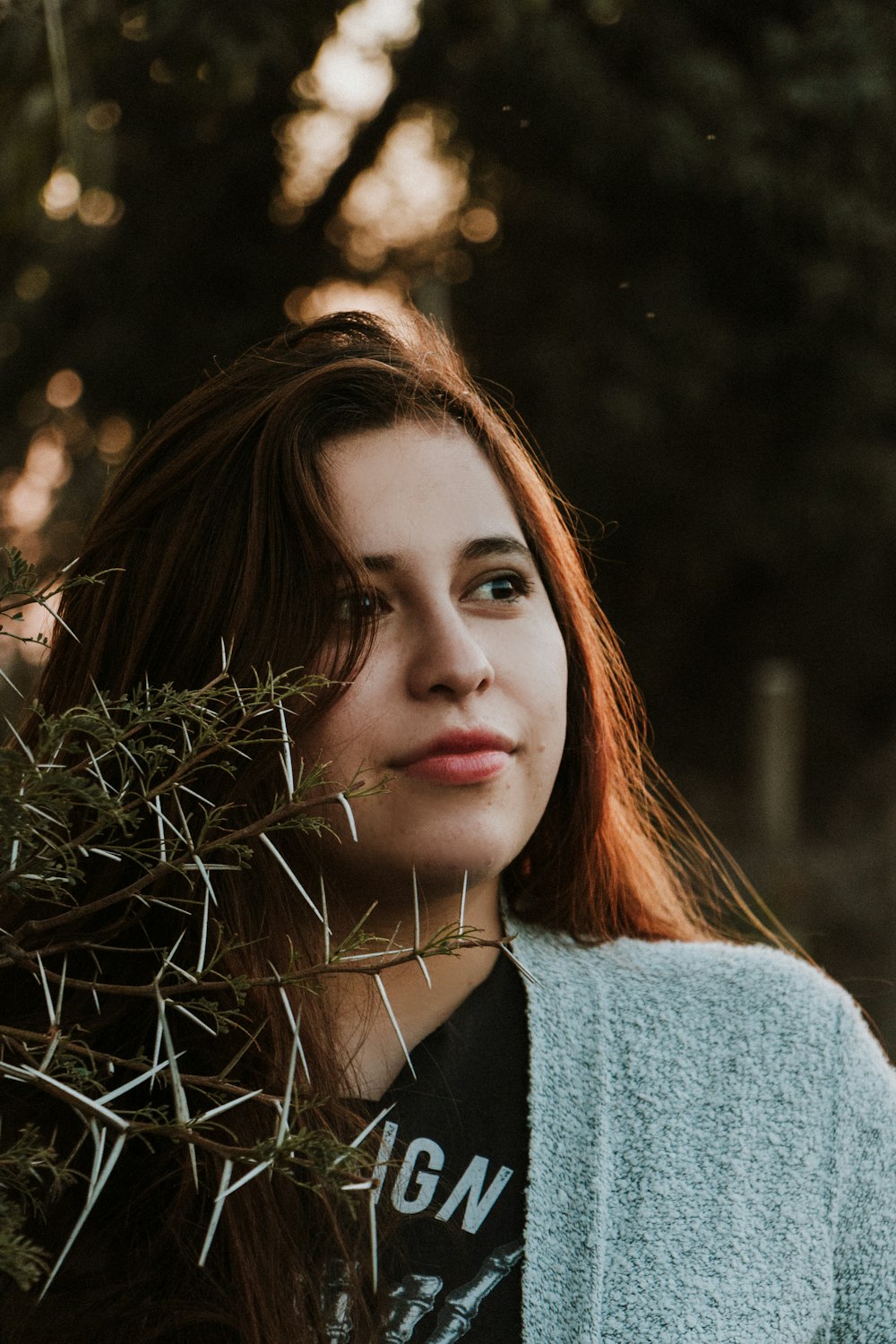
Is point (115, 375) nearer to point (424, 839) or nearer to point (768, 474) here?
point (768, 474)

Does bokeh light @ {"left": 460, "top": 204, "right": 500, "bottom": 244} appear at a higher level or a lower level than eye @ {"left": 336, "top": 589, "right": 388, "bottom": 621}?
higher

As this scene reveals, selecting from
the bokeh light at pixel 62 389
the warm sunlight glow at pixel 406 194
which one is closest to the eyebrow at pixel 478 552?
the warm sunlight glow at pixel 406 194

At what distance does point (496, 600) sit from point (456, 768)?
23 centimetres

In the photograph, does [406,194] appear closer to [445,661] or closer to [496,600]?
[496,600]

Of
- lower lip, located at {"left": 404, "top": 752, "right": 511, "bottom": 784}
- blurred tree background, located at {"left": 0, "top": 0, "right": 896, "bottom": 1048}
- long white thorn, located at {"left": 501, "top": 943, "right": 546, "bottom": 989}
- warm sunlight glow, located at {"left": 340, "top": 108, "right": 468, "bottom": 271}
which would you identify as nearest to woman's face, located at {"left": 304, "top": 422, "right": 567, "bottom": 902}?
lower lip, located at {"left": 404, "top": 752, "right": 511, "bottom": 784}

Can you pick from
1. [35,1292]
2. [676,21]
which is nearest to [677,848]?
[35,1292]

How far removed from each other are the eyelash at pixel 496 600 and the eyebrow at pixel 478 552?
0.08 feet

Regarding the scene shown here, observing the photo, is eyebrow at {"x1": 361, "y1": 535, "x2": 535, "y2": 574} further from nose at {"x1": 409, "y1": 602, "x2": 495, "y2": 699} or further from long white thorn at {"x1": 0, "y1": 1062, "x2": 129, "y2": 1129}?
long white thorn at {"x1": 0, "y1": 1062, "x2": 129, "y2": 1129}

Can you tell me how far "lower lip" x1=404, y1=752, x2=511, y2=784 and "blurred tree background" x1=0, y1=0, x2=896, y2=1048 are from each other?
5.99 feet

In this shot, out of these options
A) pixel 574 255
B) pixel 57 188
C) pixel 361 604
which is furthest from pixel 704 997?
Result: pixel 574 255

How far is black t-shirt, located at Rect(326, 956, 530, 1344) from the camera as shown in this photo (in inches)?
51.4

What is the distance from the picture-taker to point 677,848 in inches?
83.0

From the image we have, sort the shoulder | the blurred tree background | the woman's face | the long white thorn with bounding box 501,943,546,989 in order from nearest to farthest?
1. the long white thorn with bounding box 501,943,546,989
2. the woman's face
3. the shoulder
4. the blurred tree background

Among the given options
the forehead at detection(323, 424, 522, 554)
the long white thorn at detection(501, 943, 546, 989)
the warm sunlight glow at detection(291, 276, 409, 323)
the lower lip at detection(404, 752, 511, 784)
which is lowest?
the long white thorn at detection(501, 943, 546, 989)
